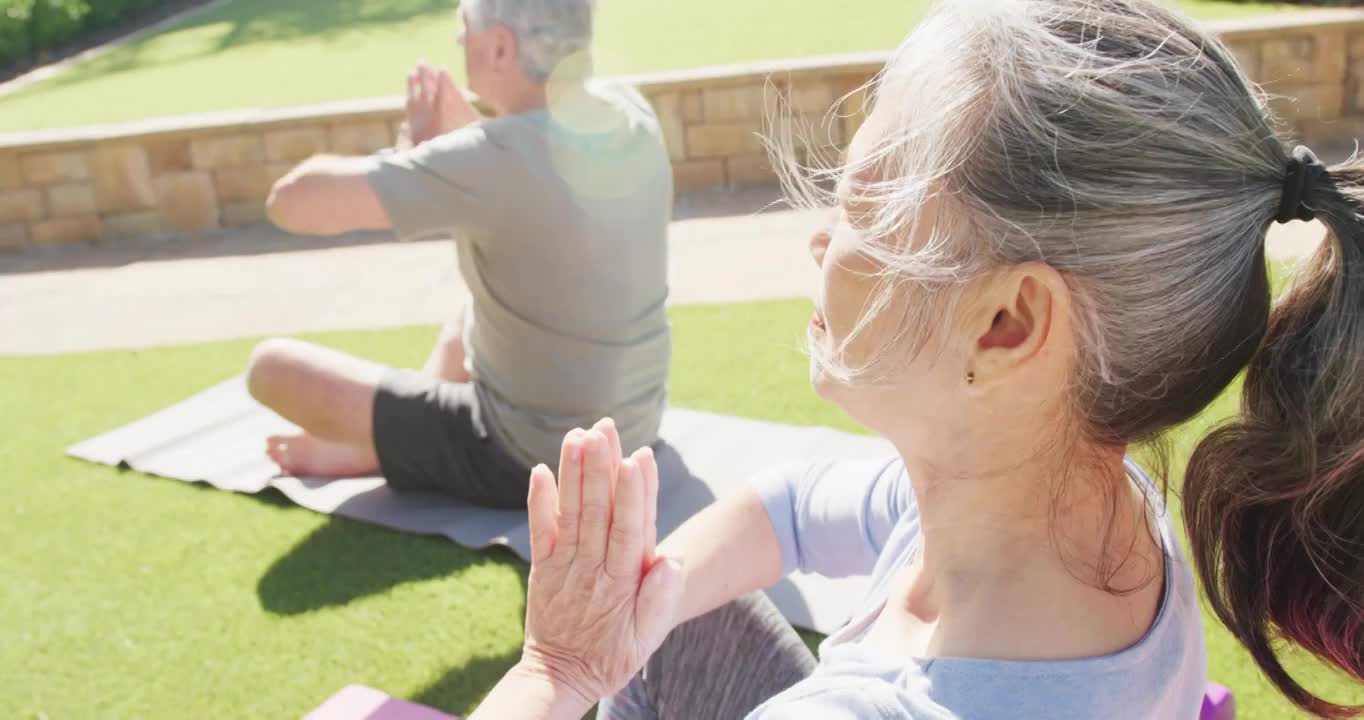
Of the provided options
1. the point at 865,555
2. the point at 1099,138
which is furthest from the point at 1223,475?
the point at 865,555

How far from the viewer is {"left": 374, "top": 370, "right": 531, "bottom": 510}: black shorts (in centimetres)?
341

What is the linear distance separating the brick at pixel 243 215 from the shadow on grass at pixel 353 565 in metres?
4.23

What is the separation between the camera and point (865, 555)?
1.71m

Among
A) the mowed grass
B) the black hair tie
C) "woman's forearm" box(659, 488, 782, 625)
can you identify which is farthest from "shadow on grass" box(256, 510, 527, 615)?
the black hair tie

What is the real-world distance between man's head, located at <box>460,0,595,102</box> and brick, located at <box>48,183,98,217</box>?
15.7 ft

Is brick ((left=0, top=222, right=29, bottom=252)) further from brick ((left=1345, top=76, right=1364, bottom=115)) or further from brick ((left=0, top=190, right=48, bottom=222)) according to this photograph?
brick ((left=1345, top=76, right=1364, bottom=115))

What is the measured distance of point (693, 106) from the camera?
23.1ft

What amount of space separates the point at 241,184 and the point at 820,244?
21.2ft

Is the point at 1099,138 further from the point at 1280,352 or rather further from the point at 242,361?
the point at 242,361

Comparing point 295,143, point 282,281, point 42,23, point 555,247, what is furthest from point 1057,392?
point 42,23

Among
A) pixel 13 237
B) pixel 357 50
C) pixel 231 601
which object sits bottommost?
pixel 13 237

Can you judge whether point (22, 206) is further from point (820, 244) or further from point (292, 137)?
point (820, 244)

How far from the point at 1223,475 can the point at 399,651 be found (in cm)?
206

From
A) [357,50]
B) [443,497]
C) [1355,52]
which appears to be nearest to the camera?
[443,497]
